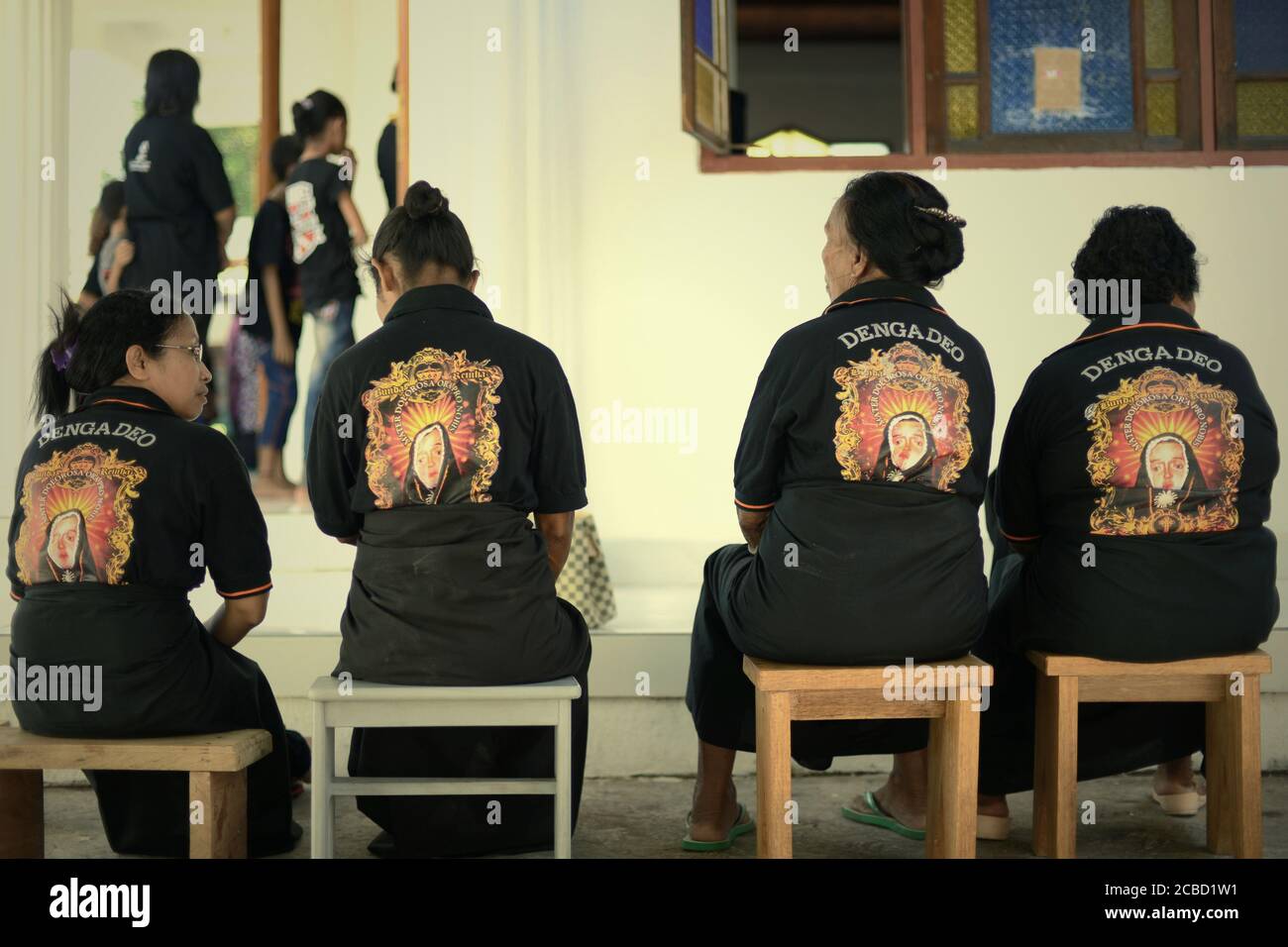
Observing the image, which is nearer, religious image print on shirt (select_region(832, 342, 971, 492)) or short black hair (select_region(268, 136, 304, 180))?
religious image print on shirt (select_region(832, 342, 971, 492))

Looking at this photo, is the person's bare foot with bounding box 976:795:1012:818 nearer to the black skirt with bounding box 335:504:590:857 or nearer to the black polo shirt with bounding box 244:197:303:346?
the black skirt with bounding box 335:504:590:857

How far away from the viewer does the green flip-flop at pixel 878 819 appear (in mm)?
2885

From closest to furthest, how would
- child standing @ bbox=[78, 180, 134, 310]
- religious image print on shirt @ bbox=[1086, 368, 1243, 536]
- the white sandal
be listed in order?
1. religious image print on shirt @ bbox=[1086, 368, 1243, 536]
2. the white sandal
3. child standing @ bbox=[78, 180, 134, 310]

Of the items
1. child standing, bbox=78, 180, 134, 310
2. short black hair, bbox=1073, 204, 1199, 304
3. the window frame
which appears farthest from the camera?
child standing, bbox=78, 180, 134, 310

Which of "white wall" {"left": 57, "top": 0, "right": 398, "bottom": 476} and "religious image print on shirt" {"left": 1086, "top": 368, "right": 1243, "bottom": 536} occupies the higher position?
"white wall" {"left": 57, "top": 0, "right": 398, "bottom": 476}

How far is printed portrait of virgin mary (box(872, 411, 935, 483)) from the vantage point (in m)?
2.38

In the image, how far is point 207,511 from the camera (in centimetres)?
246

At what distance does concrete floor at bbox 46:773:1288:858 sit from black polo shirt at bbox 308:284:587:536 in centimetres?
83

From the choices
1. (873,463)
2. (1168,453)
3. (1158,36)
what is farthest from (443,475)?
(1158,36)

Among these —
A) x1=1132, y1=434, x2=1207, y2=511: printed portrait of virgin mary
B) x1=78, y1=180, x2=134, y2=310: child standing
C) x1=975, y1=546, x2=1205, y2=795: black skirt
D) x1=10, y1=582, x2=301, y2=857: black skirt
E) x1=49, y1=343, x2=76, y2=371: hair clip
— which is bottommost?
x1=975, y1=546, x2=1205, y2=795: black skirt

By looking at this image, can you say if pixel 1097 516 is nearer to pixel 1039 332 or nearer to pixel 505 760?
pixel 505 760

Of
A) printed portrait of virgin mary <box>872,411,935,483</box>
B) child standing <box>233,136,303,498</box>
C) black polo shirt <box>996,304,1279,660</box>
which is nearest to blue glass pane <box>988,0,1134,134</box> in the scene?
black polo shirt <box>996,304,1279,660</box>

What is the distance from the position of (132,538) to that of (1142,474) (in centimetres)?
184

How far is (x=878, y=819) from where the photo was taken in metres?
2.98
